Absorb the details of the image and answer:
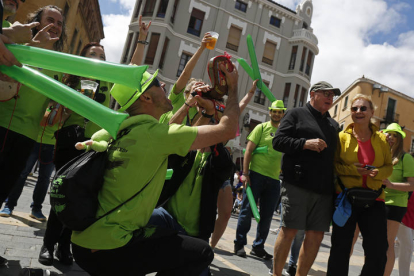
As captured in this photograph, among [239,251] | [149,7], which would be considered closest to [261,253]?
[239,251]

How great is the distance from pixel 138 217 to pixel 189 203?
2.33 feet

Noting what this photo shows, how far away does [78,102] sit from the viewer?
158cm

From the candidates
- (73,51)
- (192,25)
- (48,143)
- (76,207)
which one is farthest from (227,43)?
(76,207)

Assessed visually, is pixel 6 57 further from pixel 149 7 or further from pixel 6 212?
pixel 149 7

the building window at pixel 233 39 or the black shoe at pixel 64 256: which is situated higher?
the building window at pixel 233 39

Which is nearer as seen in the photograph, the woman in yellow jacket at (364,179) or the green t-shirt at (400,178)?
the woman in yellow jacket at (364,179)

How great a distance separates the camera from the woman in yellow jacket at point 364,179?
10.1 feet

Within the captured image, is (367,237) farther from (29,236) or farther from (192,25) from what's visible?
(192,25)

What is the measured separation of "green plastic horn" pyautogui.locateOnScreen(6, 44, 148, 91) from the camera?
5.37 feet

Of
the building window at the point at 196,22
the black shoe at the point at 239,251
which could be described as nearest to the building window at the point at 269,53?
the building window at the point at 196,22

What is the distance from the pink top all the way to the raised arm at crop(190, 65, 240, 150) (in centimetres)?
181

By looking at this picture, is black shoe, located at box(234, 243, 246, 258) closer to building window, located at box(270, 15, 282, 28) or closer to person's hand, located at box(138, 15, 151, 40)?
person's hand, located at box(138, 15, 151, 40)

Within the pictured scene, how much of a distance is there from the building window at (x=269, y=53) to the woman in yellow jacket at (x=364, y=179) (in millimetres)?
25534

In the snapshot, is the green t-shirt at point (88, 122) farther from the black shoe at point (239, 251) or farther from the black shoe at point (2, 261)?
the black shoe at point (239, 251)
